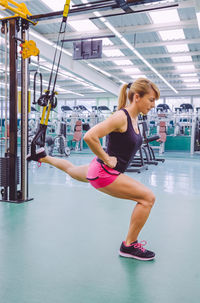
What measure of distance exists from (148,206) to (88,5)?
230 centimetres

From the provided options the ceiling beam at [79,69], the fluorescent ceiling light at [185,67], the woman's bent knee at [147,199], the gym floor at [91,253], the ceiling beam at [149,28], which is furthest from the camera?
the fluorescent ceiling light at [185,67]

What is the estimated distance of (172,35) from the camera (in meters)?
8.82

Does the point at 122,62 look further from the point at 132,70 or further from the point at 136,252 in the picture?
the point at 136,252

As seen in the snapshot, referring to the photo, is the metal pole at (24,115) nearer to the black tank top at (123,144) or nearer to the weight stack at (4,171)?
the weight stack at (4,171)

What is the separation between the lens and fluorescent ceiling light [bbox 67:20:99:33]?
316 inches

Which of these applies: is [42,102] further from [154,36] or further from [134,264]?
[154,36]

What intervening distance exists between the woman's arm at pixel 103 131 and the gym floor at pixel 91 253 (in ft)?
2.48

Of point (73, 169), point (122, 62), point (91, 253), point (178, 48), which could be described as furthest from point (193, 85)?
point (91, 253)

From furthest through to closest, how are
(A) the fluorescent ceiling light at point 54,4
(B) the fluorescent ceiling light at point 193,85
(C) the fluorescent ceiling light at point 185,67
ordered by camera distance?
(B) the fluorescent ceiling light at point 193,85 → (C) the fluorescent ceiling light at point 185,67 → (A) the fluorescent ceiling light at point 54,4

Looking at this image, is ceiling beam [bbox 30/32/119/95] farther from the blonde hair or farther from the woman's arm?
the woman's arm

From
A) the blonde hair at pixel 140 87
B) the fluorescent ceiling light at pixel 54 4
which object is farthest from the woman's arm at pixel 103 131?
the fluorescent ceiling light at pixel 54 4

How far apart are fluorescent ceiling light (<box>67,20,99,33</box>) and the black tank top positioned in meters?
7.03

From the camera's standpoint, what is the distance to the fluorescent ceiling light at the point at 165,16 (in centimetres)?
712

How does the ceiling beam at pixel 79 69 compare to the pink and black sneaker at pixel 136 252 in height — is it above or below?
above
